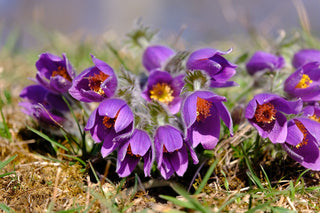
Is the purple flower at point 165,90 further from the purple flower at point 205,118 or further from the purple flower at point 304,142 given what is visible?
the purple flower at point 304,142

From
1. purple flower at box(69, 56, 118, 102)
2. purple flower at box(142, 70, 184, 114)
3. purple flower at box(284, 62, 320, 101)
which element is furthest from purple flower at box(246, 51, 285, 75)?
purple flower at box(69, 56, 118, 102)

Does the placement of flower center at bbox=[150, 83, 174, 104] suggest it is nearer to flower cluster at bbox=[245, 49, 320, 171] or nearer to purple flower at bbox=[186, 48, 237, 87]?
purple flower at bbox=[186, 48, 237, 87]

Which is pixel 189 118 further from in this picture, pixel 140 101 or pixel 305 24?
pixel 305 24

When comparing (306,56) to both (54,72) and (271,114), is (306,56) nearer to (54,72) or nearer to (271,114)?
(271,114)

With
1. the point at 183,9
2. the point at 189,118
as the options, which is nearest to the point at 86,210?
the point at 189,118

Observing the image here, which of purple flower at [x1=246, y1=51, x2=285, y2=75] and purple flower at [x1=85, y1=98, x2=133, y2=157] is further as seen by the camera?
purple flower at [x1=246, y1=51, x2=285, y2=75]

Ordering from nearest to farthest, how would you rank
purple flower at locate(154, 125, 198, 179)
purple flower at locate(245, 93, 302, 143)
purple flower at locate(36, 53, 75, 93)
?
A: purple flower at locate(154, 125, 198, 179) < purple flower at locate(245, 93, 302, 143) < purple flower at locate(36, 53, 75, 93)
